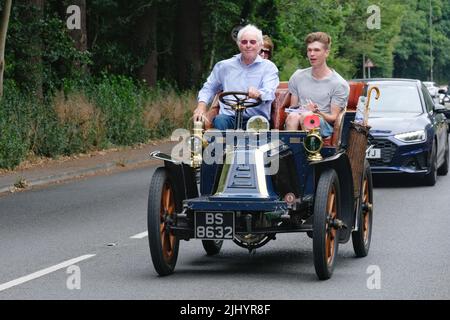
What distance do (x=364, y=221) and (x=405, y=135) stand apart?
763 cm

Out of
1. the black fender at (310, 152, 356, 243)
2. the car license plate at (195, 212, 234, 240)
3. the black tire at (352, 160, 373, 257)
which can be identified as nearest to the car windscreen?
the black tire at (352, 160, 373, 257)

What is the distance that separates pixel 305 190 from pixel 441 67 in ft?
408

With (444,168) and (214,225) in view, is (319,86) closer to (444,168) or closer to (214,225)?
(214,225)

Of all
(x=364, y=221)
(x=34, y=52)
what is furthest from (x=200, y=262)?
(x=34, y=52)

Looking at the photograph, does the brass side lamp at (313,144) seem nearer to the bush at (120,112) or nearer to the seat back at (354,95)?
the seat back at (354,95)

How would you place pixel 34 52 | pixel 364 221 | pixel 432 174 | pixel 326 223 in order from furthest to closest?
pixel 34 52 → pixel 432 174 → pixel 364 221 → pixel 326 223

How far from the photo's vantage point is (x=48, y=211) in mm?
16719

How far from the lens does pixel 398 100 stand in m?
20.7

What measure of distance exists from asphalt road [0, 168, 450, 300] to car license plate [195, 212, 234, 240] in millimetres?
373

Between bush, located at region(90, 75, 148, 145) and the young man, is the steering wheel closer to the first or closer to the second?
the young man

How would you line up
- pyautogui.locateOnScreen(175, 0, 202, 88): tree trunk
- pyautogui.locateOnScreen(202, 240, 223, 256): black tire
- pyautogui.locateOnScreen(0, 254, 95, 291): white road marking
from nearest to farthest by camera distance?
pyautogui.locateOnScreen(0, 254, 95, 291): white road marking → pyautogui.locateOnScreen(202, 240, 223, 256): black tire → pyautogui.locateOnScreen(175, 0, 202, 88): tree trunk

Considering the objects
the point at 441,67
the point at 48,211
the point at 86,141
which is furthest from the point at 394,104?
the point at 441,67

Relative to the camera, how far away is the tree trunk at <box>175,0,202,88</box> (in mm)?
39312

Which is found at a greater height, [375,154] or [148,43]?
[148,43]
